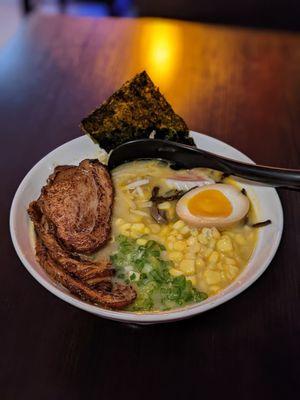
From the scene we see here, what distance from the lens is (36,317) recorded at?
4.68ft

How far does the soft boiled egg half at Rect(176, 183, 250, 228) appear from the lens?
1679mm

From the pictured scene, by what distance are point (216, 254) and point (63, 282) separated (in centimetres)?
50

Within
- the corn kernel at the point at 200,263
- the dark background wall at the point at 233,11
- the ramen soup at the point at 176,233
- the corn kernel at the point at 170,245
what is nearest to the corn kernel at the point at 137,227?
the ramen soup at the point at 176,233

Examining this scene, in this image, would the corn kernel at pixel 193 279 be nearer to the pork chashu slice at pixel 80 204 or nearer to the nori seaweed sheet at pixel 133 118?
the pork chashu slice at pixel 80 204

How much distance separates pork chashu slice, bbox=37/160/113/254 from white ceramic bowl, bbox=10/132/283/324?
76 mm

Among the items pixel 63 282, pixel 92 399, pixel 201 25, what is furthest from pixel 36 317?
pixel 201 25

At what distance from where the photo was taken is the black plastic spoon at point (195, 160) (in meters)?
1.67

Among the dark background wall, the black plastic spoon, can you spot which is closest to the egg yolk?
the black plastic spoon

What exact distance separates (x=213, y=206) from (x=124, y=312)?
1.89 feet

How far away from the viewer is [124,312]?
1323 mm

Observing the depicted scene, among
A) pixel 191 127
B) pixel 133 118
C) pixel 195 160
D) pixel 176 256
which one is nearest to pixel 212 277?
pixel 176 256

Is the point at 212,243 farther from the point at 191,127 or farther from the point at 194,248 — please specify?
the point at 191,127

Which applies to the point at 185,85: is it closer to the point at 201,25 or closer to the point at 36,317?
the point at 201,25

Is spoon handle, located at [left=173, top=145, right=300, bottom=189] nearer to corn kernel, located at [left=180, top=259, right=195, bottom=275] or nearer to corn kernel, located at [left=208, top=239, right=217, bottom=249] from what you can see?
corn kernel, located at [left=208, top=239, right=217, bottom=249]
